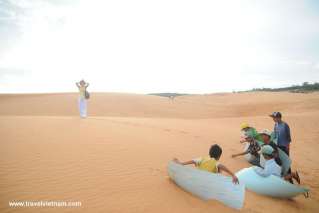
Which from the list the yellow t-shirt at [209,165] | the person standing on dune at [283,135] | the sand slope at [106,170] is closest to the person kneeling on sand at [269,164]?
the sand slope at [106,170]

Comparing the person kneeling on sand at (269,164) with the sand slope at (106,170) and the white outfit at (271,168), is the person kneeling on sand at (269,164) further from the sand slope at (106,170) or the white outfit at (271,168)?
the sand slope at (106,170)

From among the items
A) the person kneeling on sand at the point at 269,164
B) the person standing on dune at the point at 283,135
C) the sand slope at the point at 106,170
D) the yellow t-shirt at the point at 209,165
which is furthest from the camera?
the person standing on dune at the point at 283,135

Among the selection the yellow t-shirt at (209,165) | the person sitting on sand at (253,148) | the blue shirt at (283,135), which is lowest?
the person sitting on sand at (253,148)

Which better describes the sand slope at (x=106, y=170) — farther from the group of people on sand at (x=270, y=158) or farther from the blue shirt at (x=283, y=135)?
the blue shirt at (x=283, y=135)

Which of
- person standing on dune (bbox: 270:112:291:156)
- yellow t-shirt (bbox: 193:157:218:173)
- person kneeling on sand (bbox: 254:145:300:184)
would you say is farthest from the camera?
person standing on dune (bbox: 270:112:291:156)

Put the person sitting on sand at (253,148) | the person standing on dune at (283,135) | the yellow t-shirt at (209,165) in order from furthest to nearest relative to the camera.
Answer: the person sitting on sand at (253,148) → the person standing on dune at (283,135) → the yellow t-shirt at (209,165)

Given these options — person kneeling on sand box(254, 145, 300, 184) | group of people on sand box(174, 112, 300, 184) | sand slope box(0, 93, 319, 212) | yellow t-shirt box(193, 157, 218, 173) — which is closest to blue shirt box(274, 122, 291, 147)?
group of people on sand box(174, 112, 300, 184)

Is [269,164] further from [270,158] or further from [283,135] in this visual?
[283,135]

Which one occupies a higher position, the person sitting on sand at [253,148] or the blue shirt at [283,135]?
the blue shirt at [283,135]

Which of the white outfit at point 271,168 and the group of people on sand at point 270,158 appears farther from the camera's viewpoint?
the white outfit at point 271,168

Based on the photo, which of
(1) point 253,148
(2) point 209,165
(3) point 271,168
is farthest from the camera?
(1) point 253,148

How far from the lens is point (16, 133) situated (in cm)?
759

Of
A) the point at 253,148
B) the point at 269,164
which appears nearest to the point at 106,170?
the point at 269,164

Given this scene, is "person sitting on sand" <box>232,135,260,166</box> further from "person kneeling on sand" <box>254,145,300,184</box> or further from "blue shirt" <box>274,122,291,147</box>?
"person kneeling on sand" <box>254,145,300,184</box>
